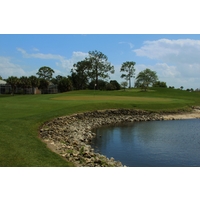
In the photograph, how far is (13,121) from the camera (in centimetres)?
1984

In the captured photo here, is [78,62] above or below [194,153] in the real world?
above

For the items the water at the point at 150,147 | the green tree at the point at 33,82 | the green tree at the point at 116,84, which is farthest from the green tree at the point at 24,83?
the water at the point at 150,147

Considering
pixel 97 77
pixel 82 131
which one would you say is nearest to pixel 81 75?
pixel 97 77

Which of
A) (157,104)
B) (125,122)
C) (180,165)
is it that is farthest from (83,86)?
(180,165)

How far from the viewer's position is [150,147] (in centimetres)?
1733

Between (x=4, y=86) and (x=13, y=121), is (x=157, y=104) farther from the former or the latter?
(x=4, y=86)

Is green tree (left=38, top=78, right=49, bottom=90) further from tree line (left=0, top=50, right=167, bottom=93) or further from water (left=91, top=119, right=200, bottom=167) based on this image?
water (left=91, top=119, right=200, bottom=167)

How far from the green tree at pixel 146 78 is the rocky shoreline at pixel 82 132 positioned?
50519 mm

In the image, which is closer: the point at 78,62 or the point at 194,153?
the point at 194,153

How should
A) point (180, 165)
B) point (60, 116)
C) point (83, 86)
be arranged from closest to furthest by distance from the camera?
point (180, 165)
point (60, 116)
point (83, 86)

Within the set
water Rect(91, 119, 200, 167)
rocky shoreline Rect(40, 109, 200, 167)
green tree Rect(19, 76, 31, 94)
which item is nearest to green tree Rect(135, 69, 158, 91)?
green tree Rect(19, 76, 31, 94)

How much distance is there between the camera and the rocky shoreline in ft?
40.5

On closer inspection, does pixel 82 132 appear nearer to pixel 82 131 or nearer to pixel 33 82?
pixel 82 131

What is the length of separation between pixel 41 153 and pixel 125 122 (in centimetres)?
1985
